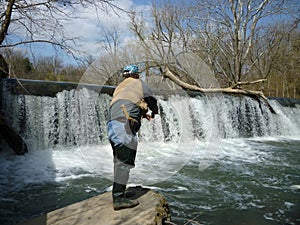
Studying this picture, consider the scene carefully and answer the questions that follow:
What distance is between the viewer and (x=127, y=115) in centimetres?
210

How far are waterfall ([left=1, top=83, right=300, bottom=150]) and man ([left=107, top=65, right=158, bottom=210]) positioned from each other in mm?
6007

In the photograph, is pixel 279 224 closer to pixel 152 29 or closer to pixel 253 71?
pixel 152 29

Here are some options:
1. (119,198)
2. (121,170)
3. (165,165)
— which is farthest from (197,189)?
(121,170)

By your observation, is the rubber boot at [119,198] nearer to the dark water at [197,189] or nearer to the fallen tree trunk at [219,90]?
the dark water at [197,189]

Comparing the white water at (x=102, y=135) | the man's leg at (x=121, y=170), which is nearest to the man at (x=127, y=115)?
the man's leg at (x=121, y=170)

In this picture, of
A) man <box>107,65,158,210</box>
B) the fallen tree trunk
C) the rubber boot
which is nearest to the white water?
the fallen tree trunk

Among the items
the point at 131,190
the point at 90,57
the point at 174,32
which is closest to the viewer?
the point at 131,190

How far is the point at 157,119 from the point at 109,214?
7291 millimetres

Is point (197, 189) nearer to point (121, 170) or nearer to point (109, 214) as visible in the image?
point (109, 214)

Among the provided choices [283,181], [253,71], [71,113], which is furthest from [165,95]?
[253,71]

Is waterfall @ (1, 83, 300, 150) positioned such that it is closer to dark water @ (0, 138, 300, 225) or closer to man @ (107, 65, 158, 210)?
dark water @ (0, 138, 300, 225)

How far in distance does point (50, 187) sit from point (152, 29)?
12.9 meters

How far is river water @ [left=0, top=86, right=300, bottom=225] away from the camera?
378cm

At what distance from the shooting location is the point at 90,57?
4.20m
